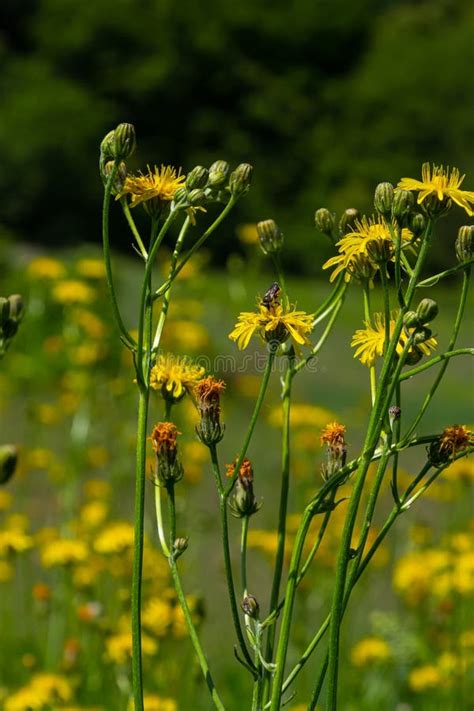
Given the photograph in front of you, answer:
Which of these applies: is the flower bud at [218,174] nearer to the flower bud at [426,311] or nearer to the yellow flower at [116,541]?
the flower bud at [426,311]

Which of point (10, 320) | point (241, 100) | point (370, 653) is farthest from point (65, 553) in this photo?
point (241, 100)

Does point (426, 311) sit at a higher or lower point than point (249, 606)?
higher

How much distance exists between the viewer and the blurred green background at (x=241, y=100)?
31.8ft

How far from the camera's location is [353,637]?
5.67ft

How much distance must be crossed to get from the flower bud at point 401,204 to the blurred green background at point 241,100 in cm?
898

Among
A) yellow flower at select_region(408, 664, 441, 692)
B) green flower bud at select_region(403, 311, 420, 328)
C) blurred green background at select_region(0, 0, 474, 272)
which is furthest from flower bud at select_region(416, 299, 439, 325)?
blurred green background at select_region(0, 0, 474, 272)

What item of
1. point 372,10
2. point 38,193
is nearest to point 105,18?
point 38,193

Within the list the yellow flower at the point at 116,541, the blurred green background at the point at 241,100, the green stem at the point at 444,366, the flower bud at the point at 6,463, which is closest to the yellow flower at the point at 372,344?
the green stem at the point at 444,366

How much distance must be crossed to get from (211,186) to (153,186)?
0.12 ft

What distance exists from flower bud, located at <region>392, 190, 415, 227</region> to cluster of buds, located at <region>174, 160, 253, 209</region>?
0.11 meters

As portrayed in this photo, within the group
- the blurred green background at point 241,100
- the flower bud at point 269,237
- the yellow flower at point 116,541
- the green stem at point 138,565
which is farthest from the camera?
the blurred green background at point 241,100

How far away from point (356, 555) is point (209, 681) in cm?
11

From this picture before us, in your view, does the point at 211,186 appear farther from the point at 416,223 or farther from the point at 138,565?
the point at 138,565

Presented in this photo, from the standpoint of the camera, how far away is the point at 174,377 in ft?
2.11
